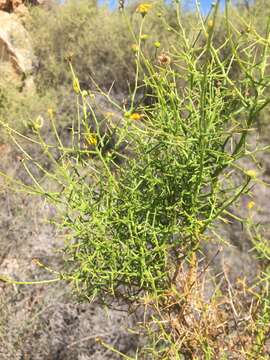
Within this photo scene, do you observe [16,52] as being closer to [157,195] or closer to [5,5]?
[5,5]

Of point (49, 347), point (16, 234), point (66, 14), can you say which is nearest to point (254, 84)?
point (49, 347)

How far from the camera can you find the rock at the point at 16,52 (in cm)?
680

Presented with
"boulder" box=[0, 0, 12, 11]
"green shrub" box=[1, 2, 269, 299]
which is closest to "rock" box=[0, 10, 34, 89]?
"boulder" box=[0, 0, 12, 11]

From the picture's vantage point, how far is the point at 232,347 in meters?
1.14

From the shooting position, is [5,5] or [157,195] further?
[5,5]

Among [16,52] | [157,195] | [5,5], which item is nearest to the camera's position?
[157,195]

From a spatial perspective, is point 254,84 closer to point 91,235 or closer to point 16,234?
point 91,235

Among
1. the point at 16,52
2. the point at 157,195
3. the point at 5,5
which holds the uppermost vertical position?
the point at 157,195

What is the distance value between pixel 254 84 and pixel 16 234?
3.41m

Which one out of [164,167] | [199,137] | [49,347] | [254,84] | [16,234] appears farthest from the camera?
[16,234]

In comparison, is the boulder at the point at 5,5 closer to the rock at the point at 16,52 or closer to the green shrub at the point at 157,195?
the rock at the point at 16,52

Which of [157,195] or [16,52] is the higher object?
[157,195]

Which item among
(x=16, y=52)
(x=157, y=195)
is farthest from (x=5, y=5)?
(x=157, y=195)

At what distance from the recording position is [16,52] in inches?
271
